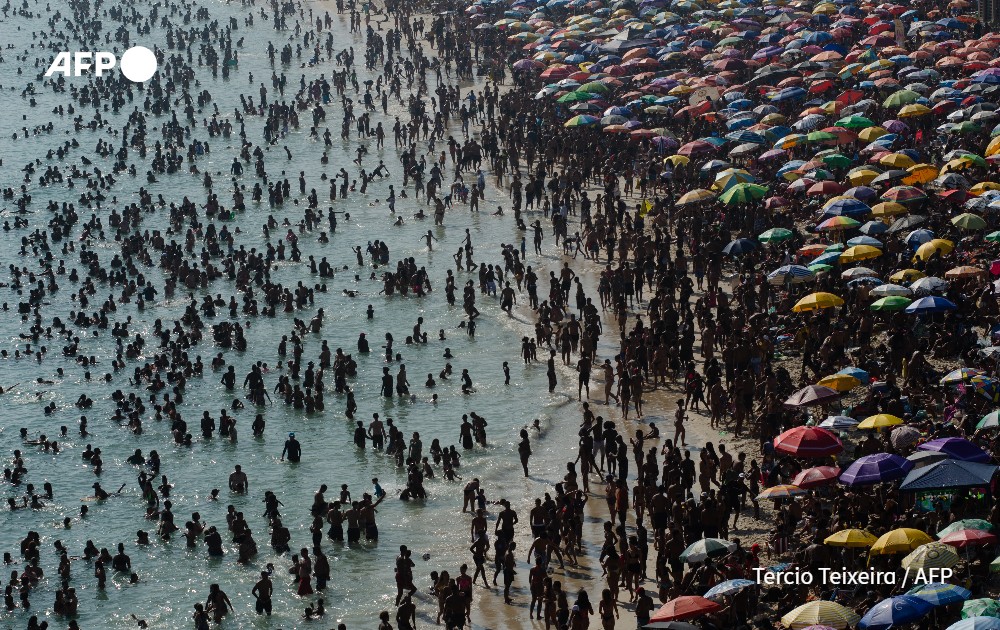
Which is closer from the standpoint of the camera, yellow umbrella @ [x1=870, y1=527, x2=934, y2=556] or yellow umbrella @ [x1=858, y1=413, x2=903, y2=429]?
yellow umbrella @ [x1=870, y1=527, x2=934, y2=556]

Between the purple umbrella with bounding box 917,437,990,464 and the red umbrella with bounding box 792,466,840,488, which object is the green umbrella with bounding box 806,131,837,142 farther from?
the purple umbrella with bounding box 917,437,990,464

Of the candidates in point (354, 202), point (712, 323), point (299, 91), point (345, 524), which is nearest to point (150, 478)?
point (345, 524)

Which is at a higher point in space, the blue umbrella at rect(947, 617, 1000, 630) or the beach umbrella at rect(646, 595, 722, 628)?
the blue umbrella at rect(947, 617, 1000, 630)

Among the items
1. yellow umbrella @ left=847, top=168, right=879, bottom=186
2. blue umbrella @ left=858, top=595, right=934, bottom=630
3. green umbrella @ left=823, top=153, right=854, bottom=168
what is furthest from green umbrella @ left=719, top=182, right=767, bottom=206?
blue umbrella @ left=858, top=595, right=934, bottom=630

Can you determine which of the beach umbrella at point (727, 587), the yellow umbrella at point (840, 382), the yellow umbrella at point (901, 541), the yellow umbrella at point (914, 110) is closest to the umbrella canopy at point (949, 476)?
the yellow umbrella at point (901, 541)

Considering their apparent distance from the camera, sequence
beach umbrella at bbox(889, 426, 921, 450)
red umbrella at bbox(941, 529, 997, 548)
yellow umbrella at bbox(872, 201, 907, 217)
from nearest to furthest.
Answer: red umbrella at bbox(941, 529, 997, 548)
beach umbrella at bbox(889, 426, 921, 450)
yellow umbrella at bbox(872, 201, 907, 217)

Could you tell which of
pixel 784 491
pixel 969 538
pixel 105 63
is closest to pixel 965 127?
pixel 784 491
